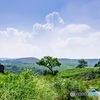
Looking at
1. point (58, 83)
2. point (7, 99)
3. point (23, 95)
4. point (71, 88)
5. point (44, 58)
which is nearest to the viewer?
point (7, 99)

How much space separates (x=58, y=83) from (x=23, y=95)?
42.4ft

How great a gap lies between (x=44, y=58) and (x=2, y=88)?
11021 cm

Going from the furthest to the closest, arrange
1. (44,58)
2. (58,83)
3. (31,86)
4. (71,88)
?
(44,58) < (71,88) < (58,83) < (31,86)

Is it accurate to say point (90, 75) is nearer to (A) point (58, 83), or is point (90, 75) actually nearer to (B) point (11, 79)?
(A) point (58, 83)

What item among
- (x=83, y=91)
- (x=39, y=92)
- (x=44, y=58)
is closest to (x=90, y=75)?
(x=44, y=58)

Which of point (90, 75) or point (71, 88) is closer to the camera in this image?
point (71, 88)

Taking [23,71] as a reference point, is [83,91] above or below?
below

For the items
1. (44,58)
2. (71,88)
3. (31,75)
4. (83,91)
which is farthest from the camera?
(44,58)

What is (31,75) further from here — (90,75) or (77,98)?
(90,75)

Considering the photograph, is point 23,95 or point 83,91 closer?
point 23,95

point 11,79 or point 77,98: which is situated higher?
point 11,79

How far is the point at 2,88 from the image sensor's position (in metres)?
11.9

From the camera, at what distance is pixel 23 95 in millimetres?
12594

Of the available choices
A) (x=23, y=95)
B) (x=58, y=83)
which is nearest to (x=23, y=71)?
(x=23, y=95)
